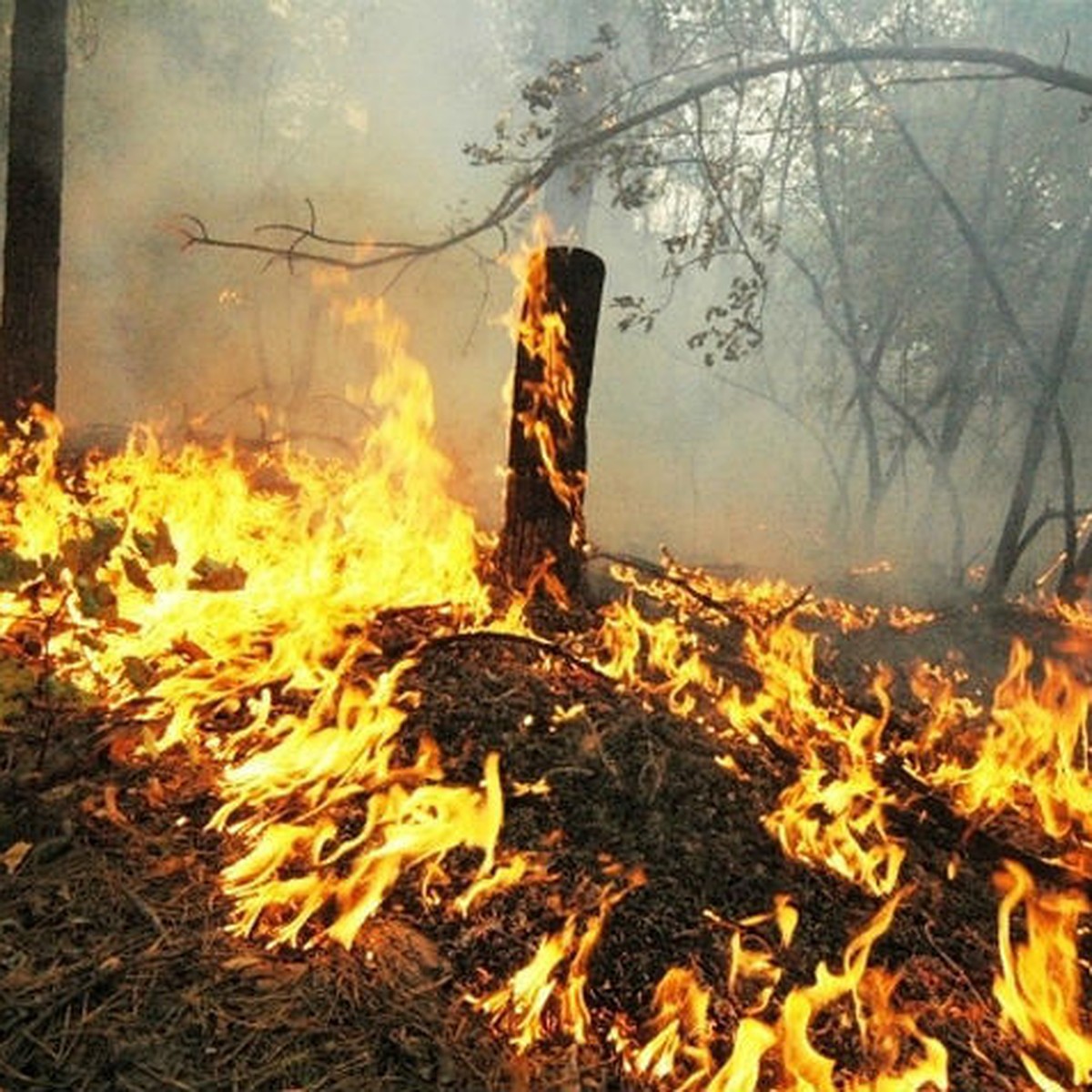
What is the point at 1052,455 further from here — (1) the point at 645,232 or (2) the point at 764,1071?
(2) the point at 764,1071

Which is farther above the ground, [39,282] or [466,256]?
[466,256]

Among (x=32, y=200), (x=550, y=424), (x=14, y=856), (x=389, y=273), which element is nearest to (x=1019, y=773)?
(x=550, y=424)

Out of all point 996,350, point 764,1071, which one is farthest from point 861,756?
point 996,350

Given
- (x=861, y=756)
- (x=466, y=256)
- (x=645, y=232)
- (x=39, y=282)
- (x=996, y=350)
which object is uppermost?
(x=645, y=232)

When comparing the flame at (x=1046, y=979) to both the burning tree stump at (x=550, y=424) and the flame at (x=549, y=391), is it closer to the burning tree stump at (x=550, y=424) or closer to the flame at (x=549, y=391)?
the burning tree stump at (x=550, y=424)

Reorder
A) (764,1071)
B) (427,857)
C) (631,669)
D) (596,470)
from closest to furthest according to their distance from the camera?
(764,1071), (427,857), (631,669), (596,470)

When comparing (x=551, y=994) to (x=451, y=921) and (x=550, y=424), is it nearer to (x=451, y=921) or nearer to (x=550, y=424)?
(x=451, y=921)

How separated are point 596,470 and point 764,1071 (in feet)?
70.8

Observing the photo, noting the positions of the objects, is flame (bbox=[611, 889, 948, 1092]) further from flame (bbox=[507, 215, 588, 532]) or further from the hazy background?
the hazy background

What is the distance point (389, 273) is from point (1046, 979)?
77.8 feet

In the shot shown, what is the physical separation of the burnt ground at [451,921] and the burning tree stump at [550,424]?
149 cm

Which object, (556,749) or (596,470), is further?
(596,470)

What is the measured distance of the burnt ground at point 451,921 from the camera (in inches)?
88.8

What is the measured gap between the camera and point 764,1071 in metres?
2.38
